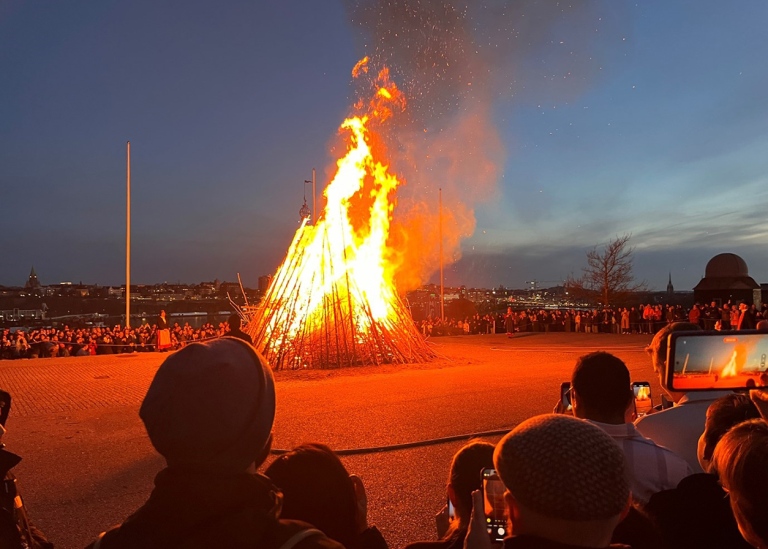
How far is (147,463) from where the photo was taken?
685 cm

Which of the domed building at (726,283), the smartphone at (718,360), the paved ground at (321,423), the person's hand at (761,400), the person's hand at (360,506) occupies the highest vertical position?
the domed building at (726,283)

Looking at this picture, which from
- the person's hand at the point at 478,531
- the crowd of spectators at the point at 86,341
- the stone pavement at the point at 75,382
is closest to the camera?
the person's hand at the point at 478,531

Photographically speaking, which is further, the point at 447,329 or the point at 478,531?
the point at 447,329

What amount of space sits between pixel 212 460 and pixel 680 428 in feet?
9.32

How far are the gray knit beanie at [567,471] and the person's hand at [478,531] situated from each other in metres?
0.19

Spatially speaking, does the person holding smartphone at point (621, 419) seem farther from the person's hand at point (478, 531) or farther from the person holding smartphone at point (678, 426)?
the person's hand at point (478, 531)

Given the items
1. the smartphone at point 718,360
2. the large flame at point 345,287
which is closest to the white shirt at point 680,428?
the smartphone at point 718,360

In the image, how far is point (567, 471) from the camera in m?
1.46

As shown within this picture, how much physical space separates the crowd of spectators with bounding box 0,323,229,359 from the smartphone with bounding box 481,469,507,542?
19.7 metres

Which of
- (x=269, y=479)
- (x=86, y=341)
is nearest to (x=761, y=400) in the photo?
(x=269, y=479)

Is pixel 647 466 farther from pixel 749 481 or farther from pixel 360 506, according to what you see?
pixel 360 506

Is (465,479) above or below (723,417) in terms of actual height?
below

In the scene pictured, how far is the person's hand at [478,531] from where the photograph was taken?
1.63 meters

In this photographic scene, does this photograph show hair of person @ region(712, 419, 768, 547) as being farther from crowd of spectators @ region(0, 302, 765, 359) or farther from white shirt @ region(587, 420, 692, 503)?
crowd of spectators @ region(0, 302, 765, 359)
